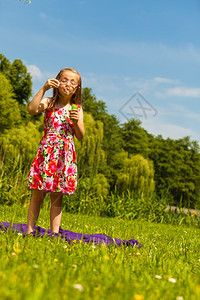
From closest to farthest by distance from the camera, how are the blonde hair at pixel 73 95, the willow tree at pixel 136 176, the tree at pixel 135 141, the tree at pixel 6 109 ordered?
the blonde hair at pixel 73 95
the tree at pixel 6 109
the willow tree at pixel 136 176
the tree at pixel 135 141

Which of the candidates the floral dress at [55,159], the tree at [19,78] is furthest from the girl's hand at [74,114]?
the tree at [19,78]

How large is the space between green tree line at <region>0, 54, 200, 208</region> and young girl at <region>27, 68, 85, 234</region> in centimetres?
Answer: 1325

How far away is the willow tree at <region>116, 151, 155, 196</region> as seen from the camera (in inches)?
1046

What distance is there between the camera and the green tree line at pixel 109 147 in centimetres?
2258

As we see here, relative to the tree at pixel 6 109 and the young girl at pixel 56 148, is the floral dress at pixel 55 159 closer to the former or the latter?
the young girl at pixel 56 148

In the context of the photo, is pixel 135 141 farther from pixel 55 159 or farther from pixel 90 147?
pixel 55 159

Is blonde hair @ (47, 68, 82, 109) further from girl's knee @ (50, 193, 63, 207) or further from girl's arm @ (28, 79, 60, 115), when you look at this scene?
girl's knee @ (50, 193, 63, 207)

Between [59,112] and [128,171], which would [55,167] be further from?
[128,171]

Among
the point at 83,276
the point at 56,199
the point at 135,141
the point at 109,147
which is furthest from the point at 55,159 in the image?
the point at 135,141

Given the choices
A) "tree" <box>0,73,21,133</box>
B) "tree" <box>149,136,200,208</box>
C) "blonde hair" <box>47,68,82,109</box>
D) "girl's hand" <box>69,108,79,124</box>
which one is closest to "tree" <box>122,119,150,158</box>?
"tree" <box>149,136,200,208</box>

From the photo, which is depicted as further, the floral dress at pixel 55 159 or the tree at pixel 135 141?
the tree at pixel 135 141

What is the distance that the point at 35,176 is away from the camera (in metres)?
3.24

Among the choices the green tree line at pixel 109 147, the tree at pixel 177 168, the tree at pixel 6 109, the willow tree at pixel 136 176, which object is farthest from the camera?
the tree at pixel 177 168

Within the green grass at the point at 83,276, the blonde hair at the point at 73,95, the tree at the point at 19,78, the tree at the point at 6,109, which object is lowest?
the green grass at the point at 83,276
